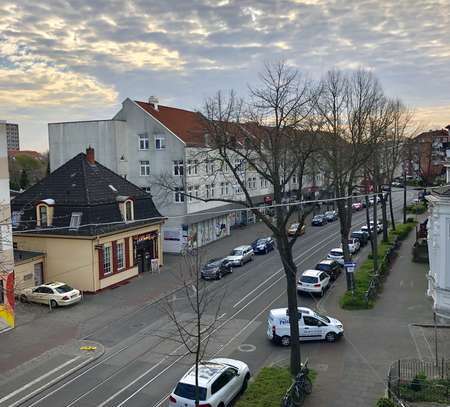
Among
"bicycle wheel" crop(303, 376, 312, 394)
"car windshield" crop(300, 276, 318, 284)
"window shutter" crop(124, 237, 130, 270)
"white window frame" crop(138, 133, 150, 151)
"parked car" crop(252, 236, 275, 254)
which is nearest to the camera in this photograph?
"bicycle wheel" crop(303, 376, 312, 394)

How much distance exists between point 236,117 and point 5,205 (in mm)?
11323

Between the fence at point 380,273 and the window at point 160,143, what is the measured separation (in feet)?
65.1

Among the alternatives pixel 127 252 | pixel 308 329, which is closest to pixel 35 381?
pixel 308 329

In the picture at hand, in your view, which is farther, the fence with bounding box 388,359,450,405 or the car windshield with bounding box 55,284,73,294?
the car windshield with bounding box 55,284,73,294

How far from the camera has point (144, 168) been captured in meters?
43.7

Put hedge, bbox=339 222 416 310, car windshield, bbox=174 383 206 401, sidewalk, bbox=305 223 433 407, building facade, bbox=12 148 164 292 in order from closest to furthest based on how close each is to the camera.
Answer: car windshield, bbox=174 383 206 401 < sidewalk, bbox=305 223 433 407 < hedge, bbox=339 222 416 310 < building facade, bbox=12 148 164 292

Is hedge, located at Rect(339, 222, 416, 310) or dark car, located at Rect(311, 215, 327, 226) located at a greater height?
dark car, located at Rect(311, 215, 327, 226)

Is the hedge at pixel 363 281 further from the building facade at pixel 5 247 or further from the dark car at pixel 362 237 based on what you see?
the building facade at pixel 5 247

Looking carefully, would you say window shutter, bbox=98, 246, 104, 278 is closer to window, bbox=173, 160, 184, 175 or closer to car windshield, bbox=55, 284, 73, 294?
car windshield, bbox=55, 284, 73, 294

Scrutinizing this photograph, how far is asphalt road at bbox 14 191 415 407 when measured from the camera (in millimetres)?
16125

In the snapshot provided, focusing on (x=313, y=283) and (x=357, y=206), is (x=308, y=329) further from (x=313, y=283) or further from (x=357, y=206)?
(x=357, y=206)

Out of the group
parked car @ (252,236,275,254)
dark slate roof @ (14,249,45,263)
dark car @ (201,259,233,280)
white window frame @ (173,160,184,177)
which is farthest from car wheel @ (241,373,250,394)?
white window frame @ (173,160,184,177)

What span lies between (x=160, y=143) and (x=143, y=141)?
1.91m

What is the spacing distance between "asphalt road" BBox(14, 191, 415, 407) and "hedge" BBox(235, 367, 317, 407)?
82.9 inches
